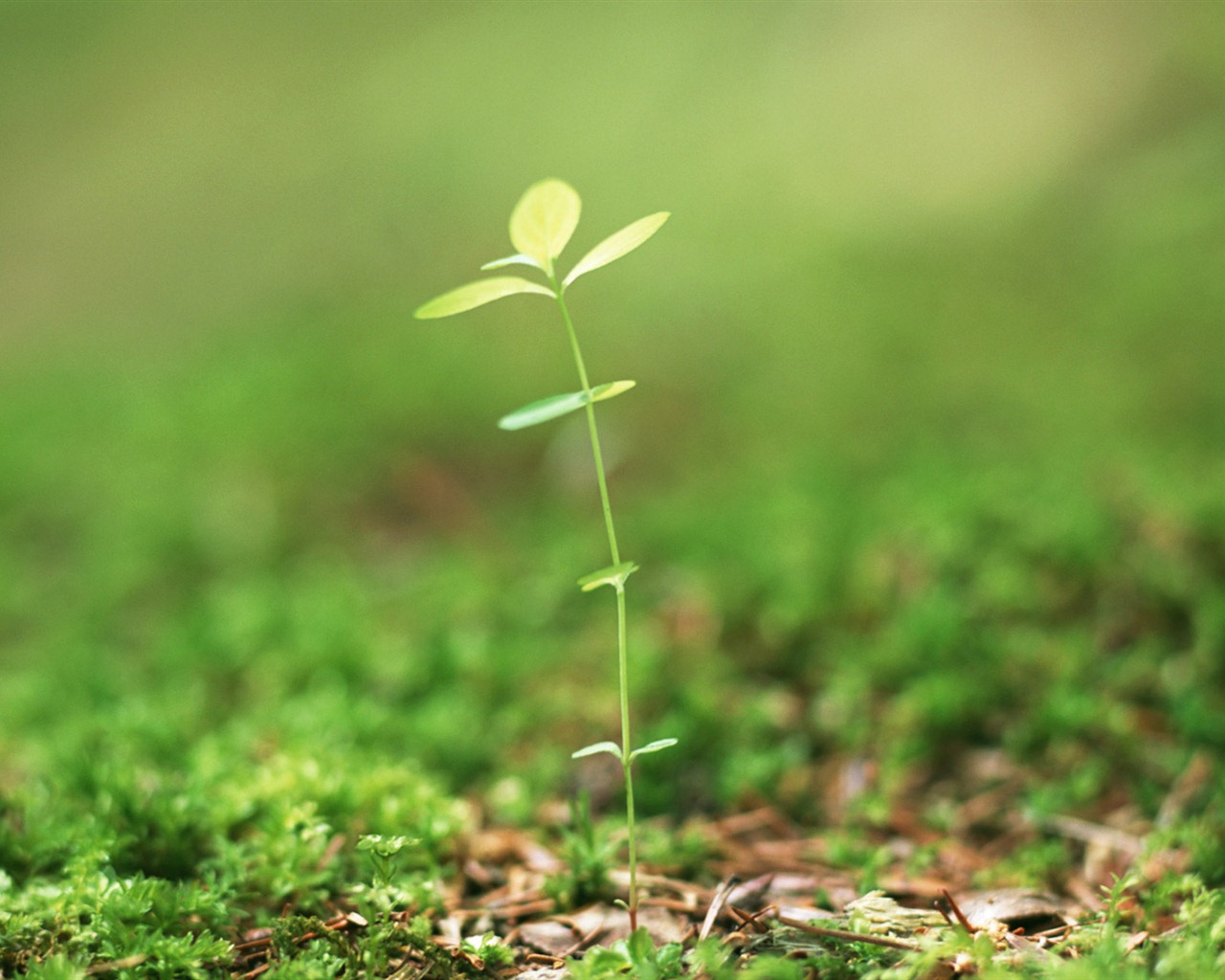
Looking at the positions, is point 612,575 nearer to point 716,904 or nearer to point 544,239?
point 544,239

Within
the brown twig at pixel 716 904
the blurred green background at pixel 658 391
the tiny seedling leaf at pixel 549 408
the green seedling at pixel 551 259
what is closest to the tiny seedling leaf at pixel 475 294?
the green seedling at pixel 551 259

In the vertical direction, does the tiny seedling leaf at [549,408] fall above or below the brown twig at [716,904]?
above

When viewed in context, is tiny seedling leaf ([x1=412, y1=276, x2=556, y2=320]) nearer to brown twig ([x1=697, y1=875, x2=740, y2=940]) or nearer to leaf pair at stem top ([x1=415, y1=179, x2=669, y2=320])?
leaf pair at stem top ([x1=415, y1=179, x2=669, y2=320])

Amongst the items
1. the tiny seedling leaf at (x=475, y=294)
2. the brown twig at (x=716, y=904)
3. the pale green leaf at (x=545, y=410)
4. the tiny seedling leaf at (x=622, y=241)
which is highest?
the tiny seedling leaf at (x=622, y=241)

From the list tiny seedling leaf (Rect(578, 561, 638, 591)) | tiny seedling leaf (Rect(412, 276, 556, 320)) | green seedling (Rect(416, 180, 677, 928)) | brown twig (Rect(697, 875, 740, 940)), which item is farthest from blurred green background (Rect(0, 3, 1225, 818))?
tiny seedling leaf (Rect(412, 276, 556, 320))

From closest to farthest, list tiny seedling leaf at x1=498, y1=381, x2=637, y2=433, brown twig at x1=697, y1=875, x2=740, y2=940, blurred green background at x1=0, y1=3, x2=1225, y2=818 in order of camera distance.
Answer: tiny seedling leaf at x1=498, y1=381, x2=637, y2=433, brown twig at x1=697, y1=875, x2=740, y2=940, blurred green background at x1=0, y1=3, x2=1225, y2=818

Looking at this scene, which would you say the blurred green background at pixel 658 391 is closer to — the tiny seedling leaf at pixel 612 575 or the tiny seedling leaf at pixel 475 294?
the tiny seedling leaf at pixel 612 575

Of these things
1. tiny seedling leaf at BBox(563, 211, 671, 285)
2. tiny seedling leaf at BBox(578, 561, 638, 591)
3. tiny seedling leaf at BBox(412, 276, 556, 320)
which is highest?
tiny seedling leaf at BBox(563, 211, 671, 285)
